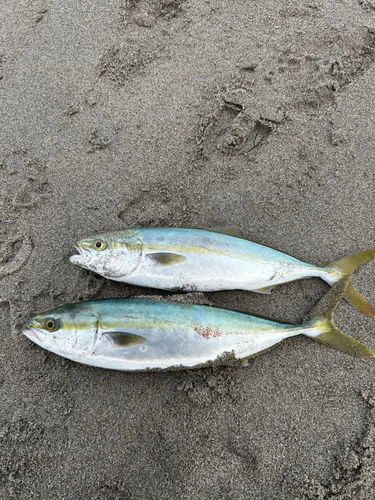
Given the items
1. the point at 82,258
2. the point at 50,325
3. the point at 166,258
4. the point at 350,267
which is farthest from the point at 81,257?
the point at 350,267

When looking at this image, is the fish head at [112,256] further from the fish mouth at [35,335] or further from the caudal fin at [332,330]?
the caudal fin at [332,330]

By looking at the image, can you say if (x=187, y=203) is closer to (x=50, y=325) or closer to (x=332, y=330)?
(x=50, y=325)

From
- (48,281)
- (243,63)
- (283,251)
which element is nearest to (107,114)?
(243,63)

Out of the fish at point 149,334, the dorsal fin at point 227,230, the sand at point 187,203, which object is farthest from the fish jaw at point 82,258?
the dorsal fin at point 227,230

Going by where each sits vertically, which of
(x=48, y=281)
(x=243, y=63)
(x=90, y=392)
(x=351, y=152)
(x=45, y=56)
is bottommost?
(x=90, y=392)

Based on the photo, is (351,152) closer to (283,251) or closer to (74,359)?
(283,251)

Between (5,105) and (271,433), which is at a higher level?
(5,105)

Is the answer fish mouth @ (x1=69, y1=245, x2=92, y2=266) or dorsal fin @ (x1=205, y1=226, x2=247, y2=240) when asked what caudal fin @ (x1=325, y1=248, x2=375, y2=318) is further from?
fish mouth @ (x1=69, y1=245, x2=92, y2=266)
